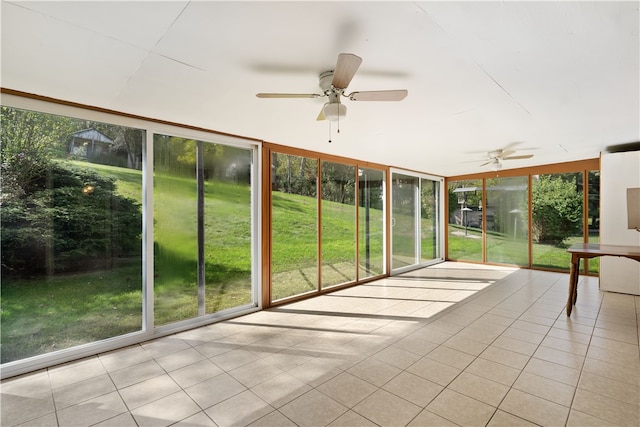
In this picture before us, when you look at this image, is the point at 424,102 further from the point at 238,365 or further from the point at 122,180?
the point at 122,180

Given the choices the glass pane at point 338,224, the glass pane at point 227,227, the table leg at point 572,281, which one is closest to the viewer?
the table leg at point 572,281

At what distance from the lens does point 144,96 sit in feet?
8.55

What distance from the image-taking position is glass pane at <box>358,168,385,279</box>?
577 centimetres

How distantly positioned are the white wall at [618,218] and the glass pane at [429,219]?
11.1ft

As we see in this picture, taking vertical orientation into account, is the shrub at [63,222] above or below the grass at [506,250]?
above

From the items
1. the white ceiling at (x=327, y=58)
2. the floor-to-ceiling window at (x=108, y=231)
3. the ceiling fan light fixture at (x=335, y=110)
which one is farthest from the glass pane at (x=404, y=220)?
the ceiling fan light fixture at (x=335, y=110)

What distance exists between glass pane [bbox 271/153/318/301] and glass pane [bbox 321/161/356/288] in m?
0.23

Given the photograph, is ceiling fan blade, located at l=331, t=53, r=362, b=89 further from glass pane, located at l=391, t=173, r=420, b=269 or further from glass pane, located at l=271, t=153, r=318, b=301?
glass pane, located at l=391, t=173, r=420, b=269

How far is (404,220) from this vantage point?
6.97 metres

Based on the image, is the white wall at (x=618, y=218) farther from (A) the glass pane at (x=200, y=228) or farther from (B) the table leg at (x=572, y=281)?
(A) the glass pane at (x=200, y=228)

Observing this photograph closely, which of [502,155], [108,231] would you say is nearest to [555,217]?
[502,155]

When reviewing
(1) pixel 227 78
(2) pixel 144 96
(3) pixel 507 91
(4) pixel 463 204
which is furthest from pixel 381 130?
(4) pixel 463 204

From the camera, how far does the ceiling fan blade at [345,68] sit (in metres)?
1.75

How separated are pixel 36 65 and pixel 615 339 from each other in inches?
223
